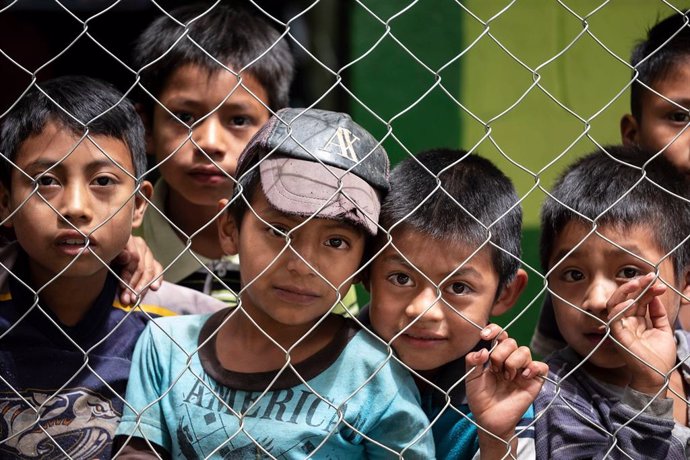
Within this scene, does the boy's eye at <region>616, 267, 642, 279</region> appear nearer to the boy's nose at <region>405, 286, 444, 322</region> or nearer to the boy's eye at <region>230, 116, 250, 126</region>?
the boy's nose at <region>405, 286, 444, 322</region>

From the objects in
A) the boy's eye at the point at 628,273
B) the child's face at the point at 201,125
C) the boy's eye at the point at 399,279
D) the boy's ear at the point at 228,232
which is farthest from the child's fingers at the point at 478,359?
the child's face at the point at 201,125

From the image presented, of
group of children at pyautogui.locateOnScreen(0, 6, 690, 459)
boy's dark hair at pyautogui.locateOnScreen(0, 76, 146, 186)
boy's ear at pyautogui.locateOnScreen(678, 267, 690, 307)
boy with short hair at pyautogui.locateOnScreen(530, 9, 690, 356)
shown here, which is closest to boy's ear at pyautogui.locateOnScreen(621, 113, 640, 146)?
boy with short hair at pyautogui.locateOnScreen(530, 9, 690, 356)

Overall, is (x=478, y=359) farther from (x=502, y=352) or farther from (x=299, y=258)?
(x=299, y=258)

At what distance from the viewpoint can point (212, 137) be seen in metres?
2.11

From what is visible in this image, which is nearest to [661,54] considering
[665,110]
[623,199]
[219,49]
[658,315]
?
[665,110]

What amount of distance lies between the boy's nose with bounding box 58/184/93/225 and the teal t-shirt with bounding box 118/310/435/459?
0.26 metres

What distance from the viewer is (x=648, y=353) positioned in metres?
1.60

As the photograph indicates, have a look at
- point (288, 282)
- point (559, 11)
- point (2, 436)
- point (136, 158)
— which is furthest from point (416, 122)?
point (2, 436)

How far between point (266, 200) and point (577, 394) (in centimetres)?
61

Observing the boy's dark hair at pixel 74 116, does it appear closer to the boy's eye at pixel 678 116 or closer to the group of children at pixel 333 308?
the group of children at pixel 333 308

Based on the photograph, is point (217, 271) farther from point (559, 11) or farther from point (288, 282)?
point (559, 11)

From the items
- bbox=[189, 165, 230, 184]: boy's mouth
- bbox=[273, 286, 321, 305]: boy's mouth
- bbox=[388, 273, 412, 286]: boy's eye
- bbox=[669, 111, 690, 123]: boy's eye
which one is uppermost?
bbox=[669, 111, 690, 123]: boy's eye

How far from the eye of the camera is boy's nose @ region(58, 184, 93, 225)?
1.69 meters

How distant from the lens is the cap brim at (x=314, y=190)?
159cm
